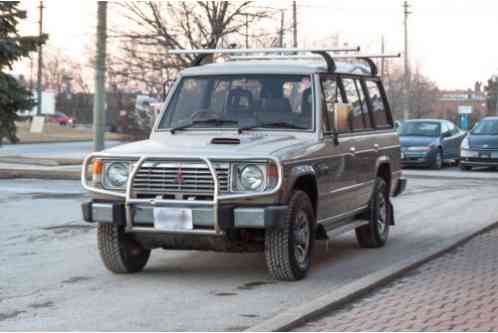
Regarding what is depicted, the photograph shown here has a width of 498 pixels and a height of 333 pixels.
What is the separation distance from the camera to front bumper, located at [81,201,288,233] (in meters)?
8.14

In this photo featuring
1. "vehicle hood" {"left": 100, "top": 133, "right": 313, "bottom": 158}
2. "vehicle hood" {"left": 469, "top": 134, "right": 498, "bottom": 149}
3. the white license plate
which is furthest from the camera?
"vehicle hood" {"left": 469, "top": 134, "right": 498, "bottom": 149}

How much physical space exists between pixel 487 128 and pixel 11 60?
14031 mm

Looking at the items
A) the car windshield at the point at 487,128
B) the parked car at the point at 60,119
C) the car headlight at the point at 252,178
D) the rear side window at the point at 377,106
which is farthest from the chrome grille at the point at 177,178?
the parked car at the point at 60,119

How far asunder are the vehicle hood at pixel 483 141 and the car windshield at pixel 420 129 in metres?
1.57

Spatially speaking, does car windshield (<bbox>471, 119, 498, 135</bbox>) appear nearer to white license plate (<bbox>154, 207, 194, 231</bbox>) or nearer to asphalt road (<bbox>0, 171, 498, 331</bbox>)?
asphalt road (<bbox>0, 171, 498, 331</bbox>)

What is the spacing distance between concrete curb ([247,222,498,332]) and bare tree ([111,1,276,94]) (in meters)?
17.9

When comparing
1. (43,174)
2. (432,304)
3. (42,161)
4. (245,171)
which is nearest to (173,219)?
(245,171)

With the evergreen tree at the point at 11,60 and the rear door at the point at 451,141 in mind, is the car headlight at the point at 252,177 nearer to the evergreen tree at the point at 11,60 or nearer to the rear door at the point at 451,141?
the evergreen tree at the point at 11,60

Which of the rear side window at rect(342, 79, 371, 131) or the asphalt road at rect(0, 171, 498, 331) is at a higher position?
the rear side window at rect(342, 79, 371, 131)

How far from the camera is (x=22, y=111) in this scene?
76.1 ft

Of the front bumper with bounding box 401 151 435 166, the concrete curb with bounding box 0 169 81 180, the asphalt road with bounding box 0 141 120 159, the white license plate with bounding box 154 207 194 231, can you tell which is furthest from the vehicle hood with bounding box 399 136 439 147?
the white license plate with bounding box 154 207 194 231

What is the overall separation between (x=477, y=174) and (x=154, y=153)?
61.8ft

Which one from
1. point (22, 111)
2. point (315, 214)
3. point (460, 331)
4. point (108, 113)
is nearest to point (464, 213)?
point (315, 214)

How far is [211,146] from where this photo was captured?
8.70 meters
